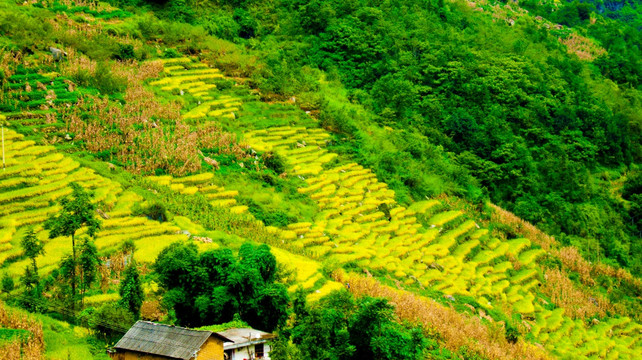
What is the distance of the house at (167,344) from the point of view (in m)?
10.6

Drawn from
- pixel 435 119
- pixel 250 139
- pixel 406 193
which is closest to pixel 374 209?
pixel 406 193

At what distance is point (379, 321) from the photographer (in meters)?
11.6

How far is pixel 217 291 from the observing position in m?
12.4

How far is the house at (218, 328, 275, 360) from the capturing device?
1127 cm

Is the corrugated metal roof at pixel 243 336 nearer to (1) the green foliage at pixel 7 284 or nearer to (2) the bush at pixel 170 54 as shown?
(1) the green foliage at pixel 7 284

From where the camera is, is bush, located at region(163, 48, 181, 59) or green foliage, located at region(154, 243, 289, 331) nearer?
green foliage, located at region(154, 243, 289, 331)

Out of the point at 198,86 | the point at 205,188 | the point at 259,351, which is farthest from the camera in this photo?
the point at 198,86

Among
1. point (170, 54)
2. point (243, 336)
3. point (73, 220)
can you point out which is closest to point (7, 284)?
point (73, 220)

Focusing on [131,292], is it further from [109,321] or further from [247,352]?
[247,352]

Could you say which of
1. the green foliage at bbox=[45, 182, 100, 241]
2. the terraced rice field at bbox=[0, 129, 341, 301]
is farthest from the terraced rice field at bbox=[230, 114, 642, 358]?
the green foliage at bbox=[45, 182, 100, 241]

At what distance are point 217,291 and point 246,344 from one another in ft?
4.32

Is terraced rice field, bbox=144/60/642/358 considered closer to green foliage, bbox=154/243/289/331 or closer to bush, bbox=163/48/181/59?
bush, bbox=163/48/181/59

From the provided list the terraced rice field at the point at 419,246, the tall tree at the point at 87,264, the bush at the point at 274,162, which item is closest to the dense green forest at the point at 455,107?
the terraced rice field at the point at 419,246

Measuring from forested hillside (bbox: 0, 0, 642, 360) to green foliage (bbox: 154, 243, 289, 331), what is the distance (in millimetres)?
40
